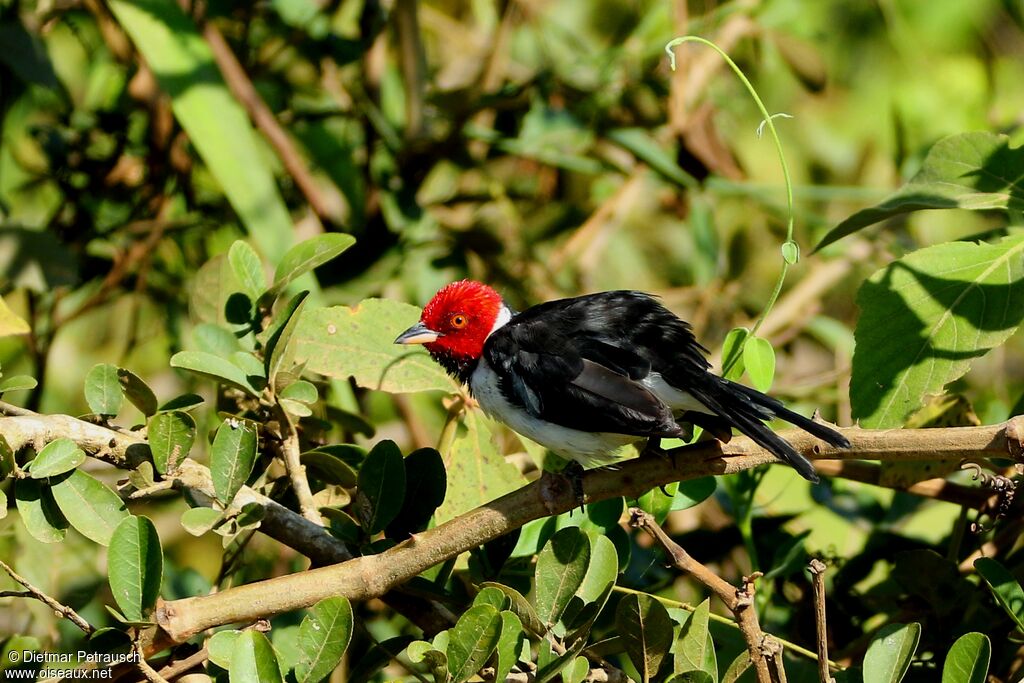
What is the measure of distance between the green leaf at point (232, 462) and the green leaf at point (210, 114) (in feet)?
4.73

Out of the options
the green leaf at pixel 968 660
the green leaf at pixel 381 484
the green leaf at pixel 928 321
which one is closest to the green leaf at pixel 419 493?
the green leaf at pixel 381 484

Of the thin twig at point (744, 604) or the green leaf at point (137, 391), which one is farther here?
the green leaf at point (137, 391)

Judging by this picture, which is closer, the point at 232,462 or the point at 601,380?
the point at 232,462

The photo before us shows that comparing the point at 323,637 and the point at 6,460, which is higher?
the point at 6,460

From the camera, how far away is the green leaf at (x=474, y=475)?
7.81ft

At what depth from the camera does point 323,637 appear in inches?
67.8

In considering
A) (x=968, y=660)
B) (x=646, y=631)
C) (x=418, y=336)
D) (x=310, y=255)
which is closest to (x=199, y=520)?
(x=310, y=255)

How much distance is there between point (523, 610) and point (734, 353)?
804 millimetres

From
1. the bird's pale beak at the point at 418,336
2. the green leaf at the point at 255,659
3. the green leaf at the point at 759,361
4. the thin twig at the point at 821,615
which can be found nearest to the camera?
the green leaf at the point at 255,659

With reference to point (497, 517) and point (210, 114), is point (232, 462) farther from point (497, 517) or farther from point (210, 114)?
point (210, 114)

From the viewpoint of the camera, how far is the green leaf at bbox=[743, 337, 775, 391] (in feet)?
7.41

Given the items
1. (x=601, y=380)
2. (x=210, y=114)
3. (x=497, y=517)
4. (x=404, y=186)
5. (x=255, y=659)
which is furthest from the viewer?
(x=404, y=186)

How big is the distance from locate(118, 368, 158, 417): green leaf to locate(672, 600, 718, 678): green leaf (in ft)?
3.52

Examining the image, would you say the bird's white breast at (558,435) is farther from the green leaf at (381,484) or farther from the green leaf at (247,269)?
the green leaf at (247,269)
